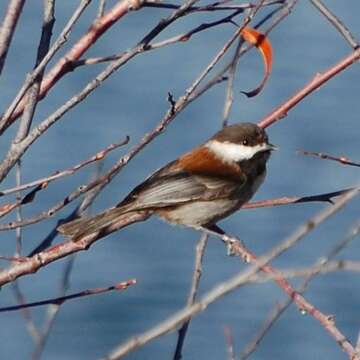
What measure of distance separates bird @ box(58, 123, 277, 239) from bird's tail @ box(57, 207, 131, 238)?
687 millimetres

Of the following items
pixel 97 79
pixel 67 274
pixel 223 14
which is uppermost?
pixel 223 14

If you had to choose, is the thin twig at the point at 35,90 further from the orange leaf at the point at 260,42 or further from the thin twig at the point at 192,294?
the orange leaf at the point at 260,42

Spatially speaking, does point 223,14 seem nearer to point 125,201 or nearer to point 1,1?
point 1,1

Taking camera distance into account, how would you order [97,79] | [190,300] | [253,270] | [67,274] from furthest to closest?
[67,274]
[190,300]
[97,79]
[253,270]

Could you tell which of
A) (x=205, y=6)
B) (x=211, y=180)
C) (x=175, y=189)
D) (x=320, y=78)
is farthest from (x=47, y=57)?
(x=211, y=180)

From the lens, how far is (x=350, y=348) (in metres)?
2.61

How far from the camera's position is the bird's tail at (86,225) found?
3.43m

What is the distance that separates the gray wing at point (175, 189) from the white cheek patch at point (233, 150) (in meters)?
0.12

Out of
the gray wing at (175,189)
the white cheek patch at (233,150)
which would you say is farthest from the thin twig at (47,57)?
the white cheek patch at (233,150)

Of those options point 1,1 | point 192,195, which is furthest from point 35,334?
point 1,1

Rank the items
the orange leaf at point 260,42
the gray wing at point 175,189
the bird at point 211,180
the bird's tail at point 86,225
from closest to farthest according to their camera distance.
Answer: the orange leaf at point 260,42
the bird's tail at point 86,225
the gray wing at point 175,189
the bird at point 211,180

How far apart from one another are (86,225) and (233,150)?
1671mm

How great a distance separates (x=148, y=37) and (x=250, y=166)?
8.25ft

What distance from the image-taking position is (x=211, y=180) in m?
5.07
